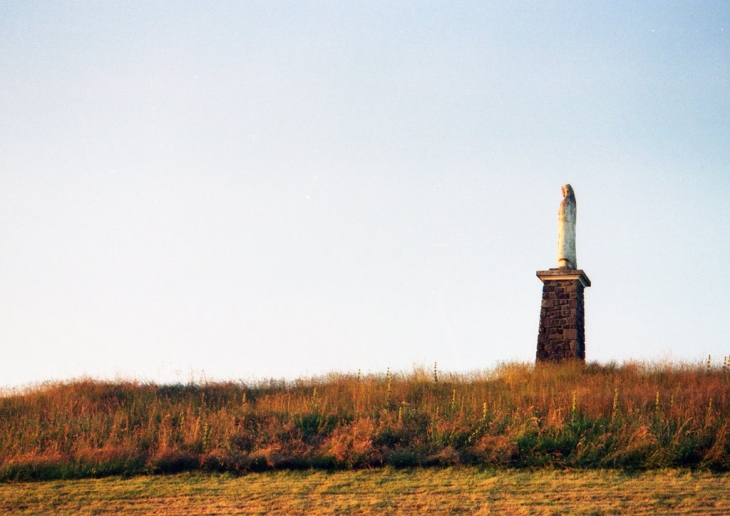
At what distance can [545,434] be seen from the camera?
11.8 metres

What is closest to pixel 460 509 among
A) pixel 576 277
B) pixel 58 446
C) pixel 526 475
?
pixel 526 475

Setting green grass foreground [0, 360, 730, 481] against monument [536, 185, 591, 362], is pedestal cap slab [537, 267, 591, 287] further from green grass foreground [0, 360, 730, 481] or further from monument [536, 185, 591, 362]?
green grass foreground [0, 360, 730, 481]

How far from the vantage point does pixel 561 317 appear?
1731 cm

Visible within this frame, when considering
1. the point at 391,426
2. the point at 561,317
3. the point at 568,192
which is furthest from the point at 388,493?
the point at 568,192

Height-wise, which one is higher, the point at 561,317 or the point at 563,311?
the point at 563,311

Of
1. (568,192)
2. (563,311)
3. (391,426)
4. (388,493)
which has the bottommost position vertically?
(388,493)

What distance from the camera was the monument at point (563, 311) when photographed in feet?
56.0

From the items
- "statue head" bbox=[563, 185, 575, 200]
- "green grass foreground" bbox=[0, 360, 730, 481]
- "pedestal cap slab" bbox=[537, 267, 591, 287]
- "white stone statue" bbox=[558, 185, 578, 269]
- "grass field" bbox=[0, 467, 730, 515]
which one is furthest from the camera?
"statue head" bbox=[563, 185, 575, 200]

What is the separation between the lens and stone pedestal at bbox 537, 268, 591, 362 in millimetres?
17062

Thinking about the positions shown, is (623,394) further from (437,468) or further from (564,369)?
(437,468)

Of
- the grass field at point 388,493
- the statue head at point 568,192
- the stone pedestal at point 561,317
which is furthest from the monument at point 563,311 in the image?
the grass field at point 388,493

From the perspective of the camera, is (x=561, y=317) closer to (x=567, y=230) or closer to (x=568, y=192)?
(x=567, y=230)

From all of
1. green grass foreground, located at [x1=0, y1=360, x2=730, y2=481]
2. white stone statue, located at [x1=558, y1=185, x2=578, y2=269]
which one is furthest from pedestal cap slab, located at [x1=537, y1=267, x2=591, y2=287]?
green grass foreground, located at [x1=0, y1=360, x2=730, y2=481]

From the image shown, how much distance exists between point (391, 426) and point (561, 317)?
6443 mm
